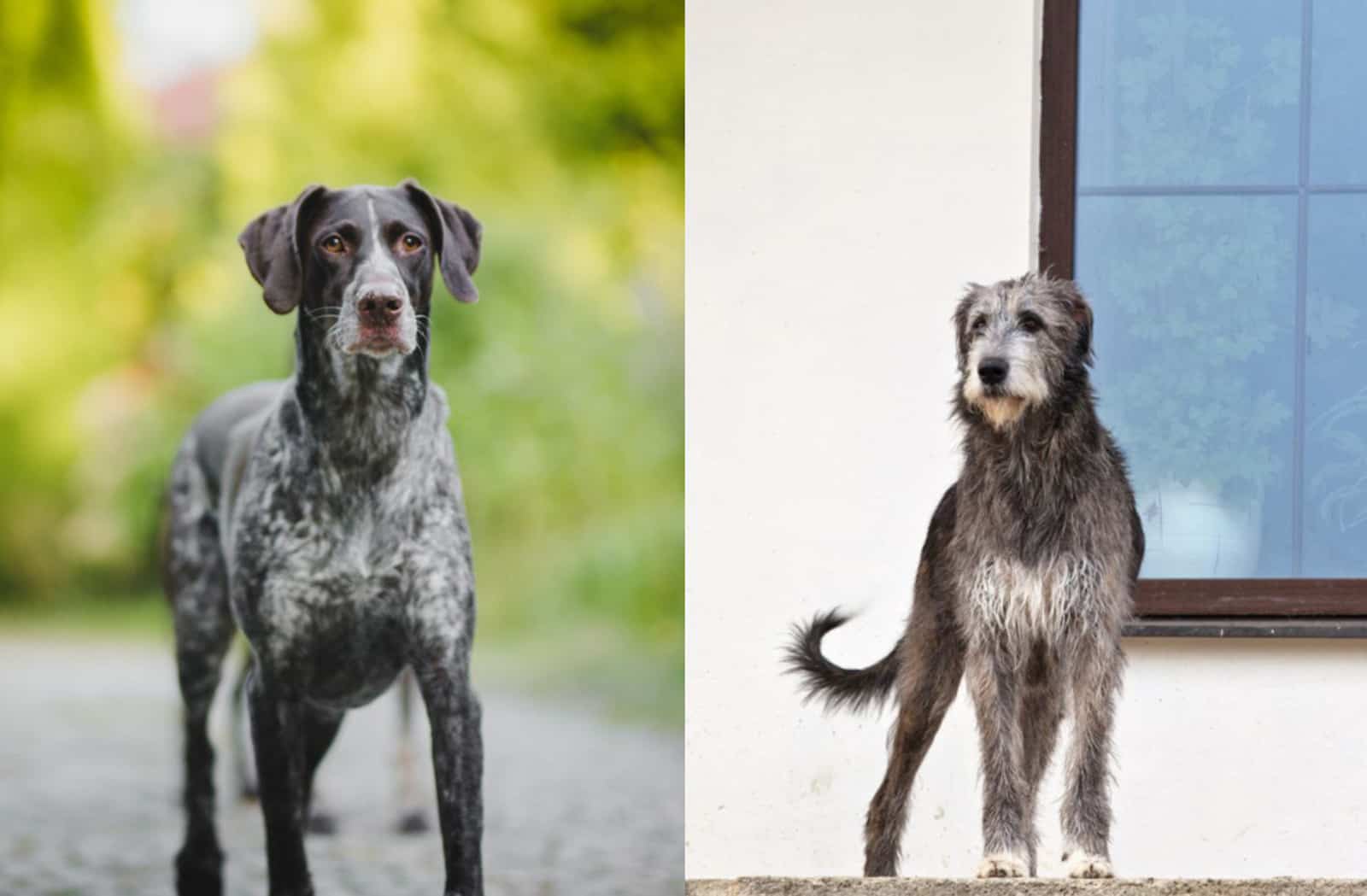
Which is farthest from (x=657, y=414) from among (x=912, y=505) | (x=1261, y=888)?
(x=1261, y=888)

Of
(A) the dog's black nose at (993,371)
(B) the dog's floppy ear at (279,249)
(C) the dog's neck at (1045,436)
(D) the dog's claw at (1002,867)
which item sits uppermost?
(B) the dog's floppy ear at (279,249)

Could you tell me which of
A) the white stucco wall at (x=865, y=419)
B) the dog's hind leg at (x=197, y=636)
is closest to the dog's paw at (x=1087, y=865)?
the white stucco wall at (x=865, y=419)

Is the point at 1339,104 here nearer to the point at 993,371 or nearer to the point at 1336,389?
the point at 1336,389

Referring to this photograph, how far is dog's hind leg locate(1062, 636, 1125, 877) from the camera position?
4.98 m

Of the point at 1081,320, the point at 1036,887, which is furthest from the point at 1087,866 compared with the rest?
the point at 1081,320

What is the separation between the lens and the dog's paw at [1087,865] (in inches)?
195

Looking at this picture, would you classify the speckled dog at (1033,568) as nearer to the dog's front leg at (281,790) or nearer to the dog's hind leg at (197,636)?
the dog's front leg at (281,790)

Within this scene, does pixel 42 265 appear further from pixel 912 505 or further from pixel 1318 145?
pixel 1318 145

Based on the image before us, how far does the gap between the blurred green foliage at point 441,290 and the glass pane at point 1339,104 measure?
6.48ft

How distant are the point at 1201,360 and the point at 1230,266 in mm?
304

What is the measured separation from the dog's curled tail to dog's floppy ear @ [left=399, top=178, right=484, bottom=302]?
1464 mm

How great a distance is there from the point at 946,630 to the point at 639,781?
3.91 feet

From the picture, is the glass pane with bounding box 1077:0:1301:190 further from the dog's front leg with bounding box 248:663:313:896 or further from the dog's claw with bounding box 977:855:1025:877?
the dog's front leg with bounding box 248:663:313:896

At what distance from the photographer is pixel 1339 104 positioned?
5590 mm
